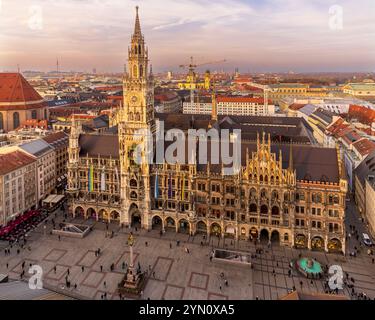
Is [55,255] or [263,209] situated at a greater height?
[263,209]

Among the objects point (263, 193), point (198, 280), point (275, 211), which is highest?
point (263, 193)

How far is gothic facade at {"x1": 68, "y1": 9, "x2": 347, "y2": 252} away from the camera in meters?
93.2

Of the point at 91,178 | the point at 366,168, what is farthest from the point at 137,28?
the point at 366,168

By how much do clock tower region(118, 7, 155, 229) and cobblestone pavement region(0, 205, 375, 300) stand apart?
827 centimetres

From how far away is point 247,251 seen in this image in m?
92.4

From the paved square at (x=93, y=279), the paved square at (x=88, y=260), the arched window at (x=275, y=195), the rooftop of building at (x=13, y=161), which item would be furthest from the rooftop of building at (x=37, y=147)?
the arched window at (x=275, y=195)

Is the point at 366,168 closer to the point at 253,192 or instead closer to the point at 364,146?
the point at 364,146

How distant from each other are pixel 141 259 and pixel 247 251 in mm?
27955

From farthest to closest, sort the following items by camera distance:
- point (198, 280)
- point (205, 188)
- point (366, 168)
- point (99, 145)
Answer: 1. point (366, 168)
2. point (99, 145)
3. point (205, 188)
4. point (198, 280)

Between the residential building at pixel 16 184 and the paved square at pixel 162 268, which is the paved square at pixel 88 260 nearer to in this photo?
the paved square at pixel 162 268

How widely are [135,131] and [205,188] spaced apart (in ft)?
90.4

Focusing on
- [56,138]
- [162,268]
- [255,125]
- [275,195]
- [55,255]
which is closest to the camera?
[162,268]

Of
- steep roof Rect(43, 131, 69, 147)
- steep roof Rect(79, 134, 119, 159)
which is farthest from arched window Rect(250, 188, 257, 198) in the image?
steep roof Rect(43, 131, 69, 147)

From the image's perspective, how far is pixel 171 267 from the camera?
277 feet
